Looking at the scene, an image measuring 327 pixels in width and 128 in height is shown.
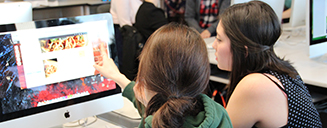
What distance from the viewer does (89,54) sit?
35.9 inches

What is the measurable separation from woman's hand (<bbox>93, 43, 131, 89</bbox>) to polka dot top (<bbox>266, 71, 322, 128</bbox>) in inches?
22.0

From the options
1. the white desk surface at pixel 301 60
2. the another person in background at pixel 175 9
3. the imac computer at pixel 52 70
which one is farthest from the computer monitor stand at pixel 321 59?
the another person in background at pixel 175 9

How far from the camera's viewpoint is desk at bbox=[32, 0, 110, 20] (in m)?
3.64

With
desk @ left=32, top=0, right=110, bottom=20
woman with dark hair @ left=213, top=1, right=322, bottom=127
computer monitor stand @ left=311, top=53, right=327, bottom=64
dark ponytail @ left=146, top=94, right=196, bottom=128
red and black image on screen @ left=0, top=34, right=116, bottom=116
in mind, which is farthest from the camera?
desk @ left=32, top=0, right=110, bottom=20

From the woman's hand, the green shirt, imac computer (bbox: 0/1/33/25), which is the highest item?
imac computer (bbox: 0/1/33/25)

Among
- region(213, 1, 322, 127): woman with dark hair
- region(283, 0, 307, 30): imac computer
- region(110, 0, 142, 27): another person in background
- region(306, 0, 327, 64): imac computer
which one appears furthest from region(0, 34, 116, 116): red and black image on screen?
region(283, 0, 307, 30): imac computer

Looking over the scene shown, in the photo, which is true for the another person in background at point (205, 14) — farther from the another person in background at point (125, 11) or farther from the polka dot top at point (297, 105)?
the polka dot top at point (297, 105)

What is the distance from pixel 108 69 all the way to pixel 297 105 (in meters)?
0.69

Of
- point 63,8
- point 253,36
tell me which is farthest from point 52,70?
point 63,8

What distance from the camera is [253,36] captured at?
0.96m

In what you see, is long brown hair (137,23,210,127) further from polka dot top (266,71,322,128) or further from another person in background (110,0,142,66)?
another person in background (110,0,142,66)

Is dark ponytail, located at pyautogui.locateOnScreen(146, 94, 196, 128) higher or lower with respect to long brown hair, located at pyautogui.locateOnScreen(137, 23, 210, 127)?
lower

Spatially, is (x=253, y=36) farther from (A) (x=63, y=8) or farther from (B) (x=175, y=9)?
(A) (x=63, y=8)

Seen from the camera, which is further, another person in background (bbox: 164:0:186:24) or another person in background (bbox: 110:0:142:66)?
another person in background (bbox: 164:0:186:24)
